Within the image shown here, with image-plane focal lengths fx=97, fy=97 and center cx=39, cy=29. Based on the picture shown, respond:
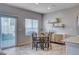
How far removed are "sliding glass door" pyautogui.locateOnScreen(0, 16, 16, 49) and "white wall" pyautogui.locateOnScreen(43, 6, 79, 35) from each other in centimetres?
58

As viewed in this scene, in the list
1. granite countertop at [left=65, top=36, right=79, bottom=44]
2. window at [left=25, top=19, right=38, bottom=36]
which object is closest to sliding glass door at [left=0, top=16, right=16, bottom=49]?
window at [left=25, top=19, right=38, bottom=36]

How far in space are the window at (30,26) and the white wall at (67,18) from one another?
183 millimetres

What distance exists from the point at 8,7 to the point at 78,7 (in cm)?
113

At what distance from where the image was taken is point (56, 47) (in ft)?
6.04

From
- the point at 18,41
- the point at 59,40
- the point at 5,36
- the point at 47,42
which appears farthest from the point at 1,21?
the point at 59,40

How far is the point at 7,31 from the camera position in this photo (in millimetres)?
1690

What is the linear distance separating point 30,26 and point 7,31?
1.38 feet

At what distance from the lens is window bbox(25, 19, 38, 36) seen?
180 cm

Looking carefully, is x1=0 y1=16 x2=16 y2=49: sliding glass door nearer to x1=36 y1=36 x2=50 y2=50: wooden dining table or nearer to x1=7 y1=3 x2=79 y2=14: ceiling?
x1=7 y1=3 x2=79 y2=14: ceiling

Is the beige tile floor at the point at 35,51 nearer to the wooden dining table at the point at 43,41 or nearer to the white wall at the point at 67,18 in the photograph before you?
the wooden dining table at the point at 43,41

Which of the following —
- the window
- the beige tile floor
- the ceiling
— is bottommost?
the beige tile floor

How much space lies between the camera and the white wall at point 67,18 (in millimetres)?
1660

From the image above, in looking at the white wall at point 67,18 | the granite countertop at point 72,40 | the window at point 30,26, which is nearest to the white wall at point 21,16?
the window at point 30,26

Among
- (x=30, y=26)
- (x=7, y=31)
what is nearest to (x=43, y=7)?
(x=30, y=26)
